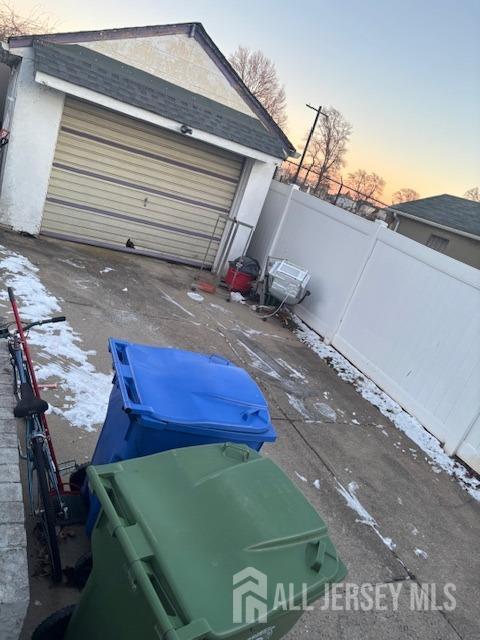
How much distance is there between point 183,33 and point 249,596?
394 inches

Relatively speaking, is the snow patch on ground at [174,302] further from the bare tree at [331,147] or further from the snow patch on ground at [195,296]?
the bare tree at [331,147]

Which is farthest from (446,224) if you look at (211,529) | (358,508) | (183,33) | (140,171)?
(211,529)

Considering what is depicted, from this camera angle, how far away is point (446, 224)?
57.5ft

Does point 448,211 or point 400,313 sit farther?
point 448,211

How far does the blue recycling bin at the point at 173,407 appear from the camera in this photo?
2.37 meters

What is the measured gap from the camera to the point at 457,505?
4961 mm

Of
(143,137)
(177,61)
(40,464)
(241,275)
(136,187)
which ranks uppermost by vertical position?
(177,61)

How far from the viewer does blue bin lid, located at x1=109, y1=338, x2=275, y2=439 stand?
240cm

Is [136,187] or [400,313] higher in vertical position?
[136,187]

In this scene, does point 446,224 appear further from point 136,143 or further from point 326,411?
point 326,411

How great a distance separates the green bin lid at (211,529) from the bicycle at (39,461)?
2.31ft

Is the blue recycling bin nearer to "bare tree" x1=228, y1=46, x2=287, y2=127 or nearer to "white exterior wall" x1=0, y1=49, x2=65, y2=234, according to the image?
"white exterior wall" x1=0, y1=49, x2=65, y2=234

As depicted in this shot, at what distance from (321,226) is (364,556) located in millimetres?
6627

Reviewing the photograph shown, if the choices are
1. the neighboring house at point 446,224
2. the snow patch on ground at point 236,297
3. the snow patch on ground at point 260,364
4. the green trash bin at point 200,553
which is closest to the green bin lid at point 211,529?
the green trash bin at point 200,553
